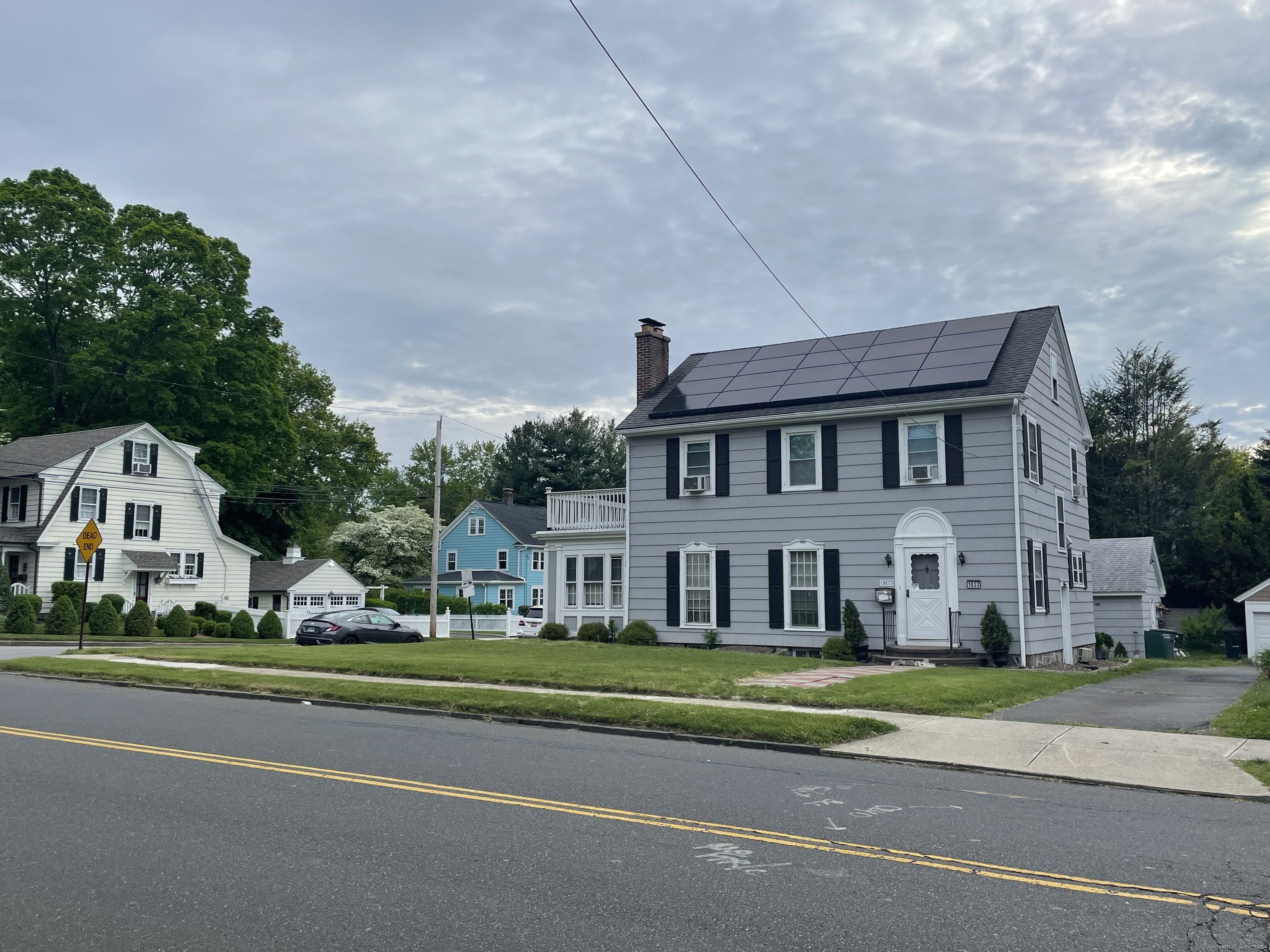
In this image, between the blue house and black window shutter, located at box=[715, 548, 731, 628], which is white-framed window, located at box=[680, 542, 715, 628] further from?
the blue house

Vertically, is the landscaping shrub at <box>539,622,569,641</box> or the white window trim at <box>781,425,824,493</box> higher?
the white window trim at <box>781,425,824,493</box>

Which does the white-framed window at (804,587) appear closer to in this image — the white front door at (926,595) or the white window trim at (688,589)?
the white window trim at (688,589)

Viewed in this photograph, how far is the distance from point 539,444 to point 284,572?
86.6 feet

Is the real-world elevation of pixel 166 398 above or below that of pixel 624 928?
above

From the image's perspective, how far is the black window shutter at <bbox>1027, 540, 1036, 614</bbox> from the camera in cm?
2244

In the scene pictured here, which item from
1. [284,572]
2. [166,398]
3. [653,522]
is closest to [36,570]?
[166,398]

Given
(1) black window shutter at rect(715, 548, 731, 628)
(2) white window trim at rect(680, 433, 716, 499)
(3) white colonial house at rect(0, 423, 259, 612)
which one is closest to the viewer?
(1) black window shutter at rect(715, 548, 731, 628)

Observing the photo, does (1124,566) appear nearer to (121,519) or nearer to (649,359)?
(649,359)

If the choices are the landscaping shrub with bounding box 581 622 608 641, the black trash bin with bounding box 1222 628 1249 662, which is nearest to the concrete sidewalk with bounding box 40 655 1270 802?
the landscaping shrub with bounding box 581 622 608 641

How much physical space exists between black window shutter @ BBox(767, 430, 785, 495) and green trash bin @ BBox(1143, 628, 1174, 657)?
770 inches

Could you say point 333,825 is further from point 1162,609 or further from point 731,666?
point 1162,609

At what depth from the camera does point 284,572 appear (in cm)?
5047

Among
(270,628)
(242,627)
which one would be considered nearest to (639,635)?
(242,627)

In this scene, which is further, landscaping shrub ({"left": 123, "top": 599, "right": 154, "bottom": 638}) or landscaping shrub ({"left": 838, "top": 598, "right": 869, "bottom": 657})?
landscaping shrub ({"left": 123, "top": 599, "right": 154, "bottom": 638})
